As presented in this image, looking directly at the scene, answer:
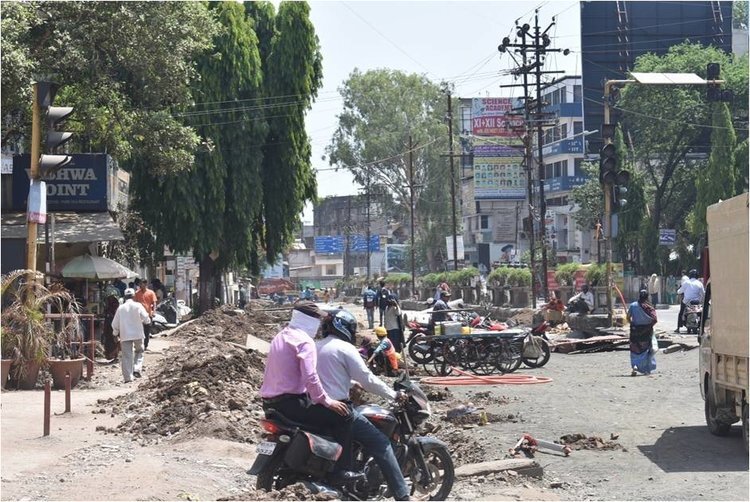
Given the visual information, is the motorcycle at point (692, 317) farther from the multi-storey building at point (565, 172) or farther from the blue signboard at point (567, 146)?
the blue signboard at point (567, 146)

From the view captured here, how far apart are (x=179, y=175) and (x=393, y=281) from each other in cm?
5144

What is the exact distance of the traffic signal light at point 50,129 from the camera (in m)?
15.1

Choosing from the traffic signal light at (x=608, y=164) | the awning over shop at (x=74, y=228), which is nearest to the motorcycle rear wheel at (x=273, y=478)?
the awning over shop at (x=74, y=228)

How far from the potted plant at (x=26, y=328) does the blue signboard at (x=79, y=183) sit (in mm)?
7585

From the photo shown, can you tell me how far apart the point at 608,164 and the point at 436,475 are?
60.2 ft

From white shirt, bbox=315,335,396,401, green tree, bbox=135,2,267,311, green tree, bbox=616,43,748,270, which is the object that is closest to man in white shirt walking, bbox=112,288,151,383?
white shirt, bbox=315,335,396,401

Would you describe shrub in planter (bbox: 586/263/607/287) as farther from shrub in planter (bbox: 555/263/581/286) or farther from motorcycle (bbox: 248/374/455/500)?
motorcycle (bbox: 248/374/455/500)

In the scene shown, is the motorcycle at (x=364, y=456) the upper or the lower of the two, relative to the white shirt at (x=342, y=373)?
lower

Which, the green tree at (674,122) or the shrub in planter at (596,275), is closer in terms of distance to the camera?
the shrub in planter at (596,275)

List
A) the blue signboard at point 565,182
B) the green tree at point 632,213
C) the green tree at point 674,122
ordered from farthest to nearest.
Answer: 1. the blue signboard at point 565,182
2. the green tree at point 674,122
3. the green tree at point 632,213

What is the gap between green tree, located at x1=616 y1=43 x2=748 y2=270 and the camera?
6844 cm

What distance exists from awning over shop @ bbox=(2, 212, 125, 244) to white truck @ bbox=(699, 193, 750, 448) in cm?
1573

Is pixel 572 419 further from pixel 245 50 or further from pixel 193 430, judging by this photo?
pixel 245 50

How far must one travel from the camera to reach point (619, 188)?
90.4ft
